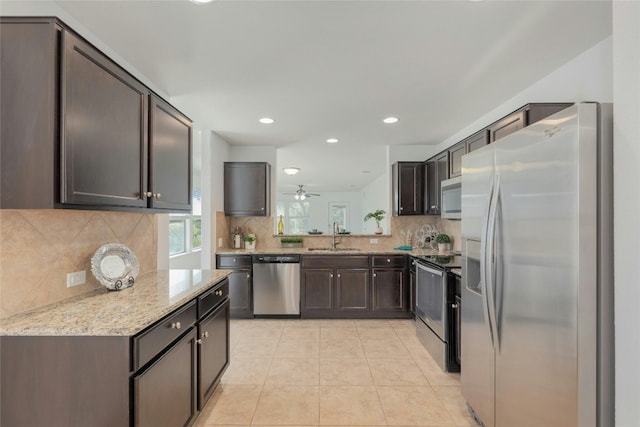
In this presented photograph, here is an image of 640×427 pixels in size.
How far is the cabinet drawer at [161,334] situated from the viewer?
1.39m

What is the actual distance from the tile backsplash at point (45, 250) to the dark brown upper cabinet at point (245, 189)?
8.04ft

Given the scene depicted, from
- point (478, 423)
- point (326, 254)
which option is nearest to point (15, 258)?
point (478, 423)

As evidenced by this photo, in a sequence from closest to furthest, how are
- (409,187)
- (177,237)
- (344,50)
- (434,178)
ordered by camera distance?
(344,50) → (434,178) → (409,187) → (177,237)

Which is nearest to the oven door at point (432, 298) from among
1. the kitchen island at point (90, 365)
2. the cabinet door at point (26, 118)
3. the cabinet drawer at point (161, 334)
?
the cabinet drawer at point (161, 334)

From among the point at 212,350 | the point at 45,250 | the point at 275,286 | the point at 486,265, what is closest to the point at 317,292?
the point at 275,286

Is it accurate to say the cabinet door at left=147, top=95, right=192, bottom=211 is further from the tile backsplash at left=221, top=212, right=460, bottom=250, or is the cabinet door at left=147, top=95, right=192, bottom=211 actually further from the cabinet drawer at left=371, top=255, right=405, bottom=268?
the cabinet drawer at left=371, top=255, right=405, bottom=268

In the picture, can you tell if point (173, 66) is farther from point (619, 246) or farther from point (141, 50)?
point (619, 246)

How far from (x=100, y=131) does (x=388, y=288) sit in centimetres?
372

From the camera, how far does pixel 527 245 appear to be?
4.95 feet

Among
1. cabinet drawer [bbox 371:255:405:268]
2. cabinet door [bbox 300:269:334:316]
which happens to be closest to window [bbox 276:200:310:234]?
cabinet door [bbox 300:269:334:316]

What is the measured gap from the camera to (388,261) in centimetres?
439

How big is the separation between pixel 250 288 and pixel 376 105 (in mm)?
2845

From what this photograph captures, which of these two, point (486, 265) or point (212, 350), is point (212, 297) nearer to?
point (212, 350)

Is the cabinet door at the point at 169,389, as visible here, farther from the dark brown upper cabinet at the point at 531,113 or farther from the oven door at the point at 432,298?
the dark brown upper cabinet at the point at 531,113
